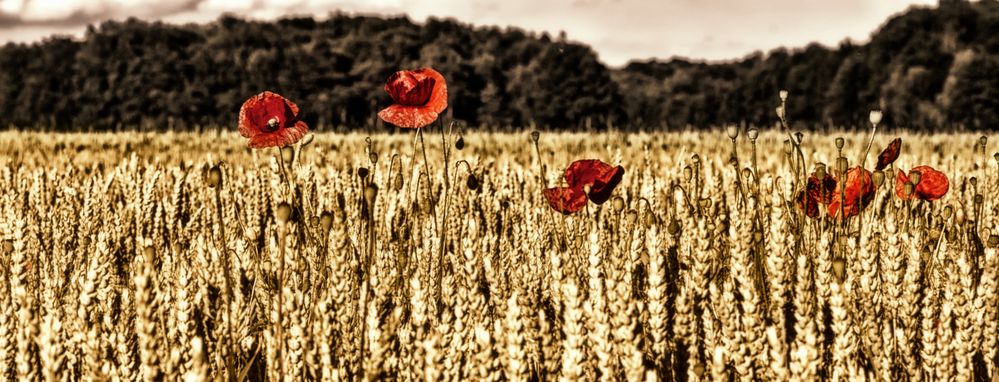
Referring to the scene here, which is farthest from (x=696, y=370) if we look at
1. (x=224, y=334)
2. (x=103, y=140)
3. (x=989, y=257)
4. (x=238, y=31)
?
(x=238, y=31)

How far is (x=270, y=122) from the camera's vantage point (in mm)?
1971

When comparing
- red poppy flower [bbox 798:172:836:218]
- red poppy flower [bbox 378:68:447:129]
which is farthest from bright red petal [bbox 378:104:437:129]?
red poppy flower [bbox 798:172:836:218]

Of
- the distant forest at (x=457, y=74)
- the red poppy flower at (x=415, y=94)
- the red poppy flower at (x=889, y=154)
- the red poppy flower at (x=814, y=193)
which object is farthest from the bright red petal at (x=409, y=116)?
the distant forest at (x=457, y=74)

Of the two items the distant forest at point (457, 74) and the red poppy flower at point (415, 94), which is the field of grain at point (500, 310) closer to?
the red poppy flower at point (415, 94)

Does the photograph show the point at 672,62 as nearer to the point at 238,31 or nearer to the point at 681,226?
the point at 238,31

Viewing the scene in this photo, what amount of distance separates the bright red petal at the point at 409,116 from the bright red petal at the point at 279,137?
0.21m

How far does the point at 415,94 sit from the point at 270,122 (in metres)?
0.35

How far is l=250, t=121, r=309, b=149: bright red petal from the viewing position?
1.94m

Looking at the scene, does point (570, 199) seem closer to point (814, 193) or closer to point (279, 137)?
point (814, 193)

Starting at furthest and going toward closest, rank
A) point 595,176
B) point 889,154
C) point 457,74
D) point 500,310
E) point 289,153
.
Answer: point 457,74
point 289,153
point 889,154
point 595,176
point 500,310

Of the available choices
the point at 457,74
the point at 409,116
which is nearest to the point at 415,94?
the point at 409,116

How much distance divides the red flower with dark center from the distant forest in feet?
103

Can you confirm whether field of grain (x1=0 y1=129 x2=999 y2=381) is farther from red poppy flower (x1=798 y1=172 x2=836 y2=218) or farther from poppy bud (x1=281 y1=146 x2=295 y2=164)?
poppy bud (x1=281 y1=146 x2=295 y2=164)

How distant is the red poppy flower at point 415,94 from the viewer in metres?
1.99
